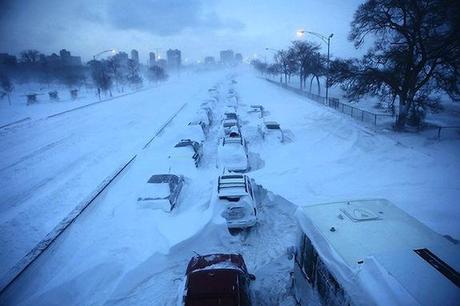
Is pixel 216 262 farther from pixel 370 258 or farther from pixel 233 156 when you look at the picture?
pixel 233 156

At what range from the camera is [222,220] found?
9078 millimetres

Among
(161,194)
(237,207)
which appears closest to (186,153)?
(161,194)

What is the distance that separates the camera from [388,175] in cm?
1299

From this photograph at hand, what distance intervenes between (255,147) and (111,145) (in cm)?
1067

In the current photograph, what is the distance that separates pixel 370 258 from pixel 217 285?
9.98 feet

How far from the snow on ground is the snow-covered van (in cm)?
224

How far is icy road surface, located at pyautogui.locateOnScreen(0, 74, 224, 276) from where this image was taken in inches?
420

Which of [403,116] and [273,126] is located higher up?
[403,116]

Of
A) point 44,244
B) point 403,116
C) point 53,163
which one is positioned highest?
point 403,116

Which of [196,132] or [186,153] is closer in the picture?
[186,153]

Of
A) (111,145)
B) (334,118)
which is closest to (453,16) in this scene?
(334,118)

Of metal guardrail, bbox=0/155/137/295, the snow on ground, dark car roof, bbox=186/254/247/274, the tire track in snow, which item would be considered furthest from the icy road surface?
dark car roof, bbox=186/254/247/274

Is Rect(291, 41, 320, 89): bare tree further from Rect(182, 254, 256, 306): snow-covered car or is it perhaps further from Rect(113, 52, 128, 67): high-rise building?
Rect(113, 52, 128, 67): high-rise building

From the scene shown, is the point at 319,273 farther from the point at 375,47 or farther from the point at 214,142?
the point at 375,47
